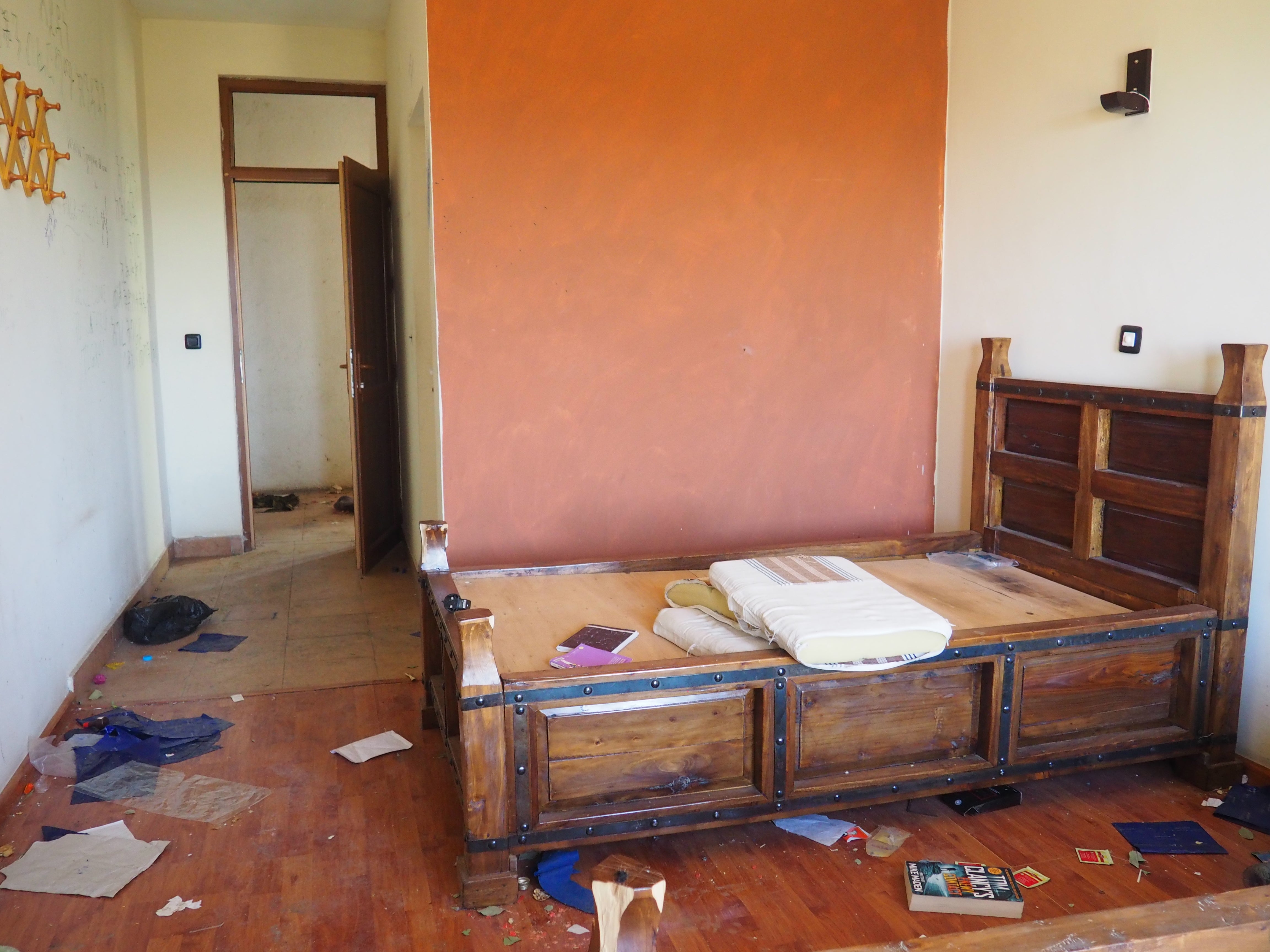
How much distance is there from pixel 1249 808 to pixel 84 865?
109 inches

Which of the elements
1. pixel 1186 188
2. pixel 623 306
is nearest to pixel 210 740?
pixel 623 306

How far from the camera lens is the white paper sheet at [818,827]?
7.86ft

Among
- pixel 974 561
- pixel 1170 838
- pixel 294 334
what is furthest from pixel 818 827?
pixel 294 334

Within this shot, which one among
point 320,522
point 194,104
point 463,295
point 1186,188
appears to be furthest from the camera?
point 320,522

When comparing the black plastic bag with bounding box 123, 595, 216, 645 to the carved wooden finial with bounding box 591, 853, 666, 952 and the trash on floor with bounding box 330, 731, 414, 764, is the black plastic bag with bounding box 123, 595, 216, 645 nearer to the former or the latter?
the trash on floor with bounding box 330, 731, 414, 764

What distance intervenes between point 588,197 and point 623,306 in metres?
0.36

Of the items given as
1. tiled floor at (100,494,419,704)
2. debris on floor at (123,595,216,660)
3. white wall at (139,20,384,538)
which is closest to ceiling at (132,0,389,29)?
white wall at (139,20,384,538)

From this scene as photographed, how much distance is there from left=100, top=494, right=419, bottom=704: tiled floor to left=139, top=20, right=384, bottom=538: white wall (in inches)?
23.0

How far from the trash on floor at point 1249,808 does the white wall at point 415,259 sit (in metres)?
2.37

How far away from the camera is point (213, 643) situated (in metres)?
3.97

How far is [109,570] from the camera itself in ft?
12.8

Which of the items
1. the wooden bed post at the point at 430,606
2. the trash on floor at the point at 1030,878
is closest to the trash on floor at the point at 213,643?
the wooden bed post at the point at 430,606

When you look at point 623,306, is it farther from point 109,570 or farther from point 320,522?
point 320,522

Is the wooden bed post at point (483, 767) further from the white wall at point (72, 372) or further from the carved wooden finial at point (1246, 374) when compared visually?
the carved wooden finial at point (1246, 374)
